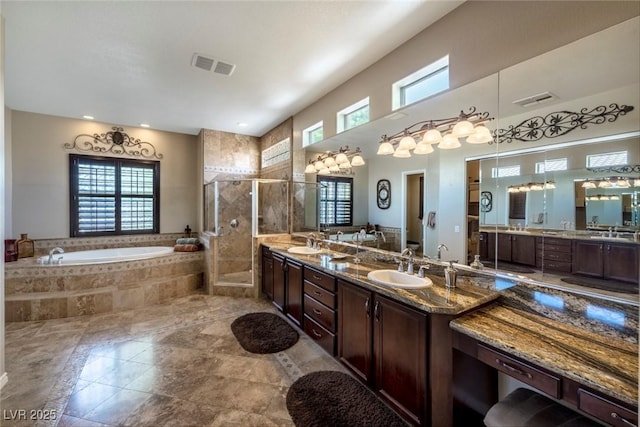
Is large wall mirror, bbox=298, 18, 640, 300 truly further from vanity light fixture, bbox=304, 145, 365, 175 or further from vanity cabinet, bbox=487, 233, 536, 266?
vanity light fixture, bbox=304, 145, 365, 175

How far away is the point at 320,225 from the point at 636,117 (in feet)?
9.90

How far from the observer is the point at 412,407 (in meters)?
1.64

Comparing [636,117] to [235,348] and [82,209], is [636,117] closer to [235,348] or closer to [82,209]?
[235,348]

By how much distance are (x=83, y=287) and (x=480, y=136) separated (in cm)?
495

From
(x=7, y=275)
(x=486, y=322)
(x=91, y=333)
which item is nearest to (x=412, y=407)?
(x=486, y=322)

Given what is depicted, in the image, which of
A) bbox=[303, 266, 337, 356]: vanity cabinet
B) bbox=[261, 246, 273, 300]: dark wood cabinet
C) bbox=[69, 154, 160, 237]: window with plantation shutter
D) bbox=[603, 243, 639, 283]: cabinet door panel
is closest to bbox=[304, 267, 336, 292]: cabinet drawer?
bbox=[303, 266, 337, 356]: vanity cabinet

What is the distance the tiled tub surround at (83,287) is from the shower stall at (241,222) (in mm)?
767

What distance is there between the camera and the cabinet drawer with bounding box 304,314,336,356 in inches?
96.0

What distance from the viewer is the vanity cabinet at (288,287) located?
3.03 m

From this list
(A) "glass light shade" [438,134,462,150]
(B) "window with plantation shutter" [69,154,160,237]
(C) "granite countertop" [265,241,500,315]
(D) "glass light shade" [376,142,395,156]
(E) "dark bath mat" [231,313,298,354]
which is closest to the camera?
(C) "granite countertop" [265,241,500,315]

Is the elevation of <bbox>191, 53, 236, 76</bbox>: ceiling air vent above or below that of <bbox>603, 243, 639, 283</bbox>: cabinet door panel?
above

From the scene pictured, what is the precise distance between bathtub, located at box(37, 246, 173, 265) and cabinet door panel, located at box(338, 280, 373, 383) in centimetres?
334

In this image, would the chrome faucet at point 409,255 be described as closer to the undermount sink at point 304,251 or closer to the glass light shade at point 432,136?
the glass light shade at point 432,136

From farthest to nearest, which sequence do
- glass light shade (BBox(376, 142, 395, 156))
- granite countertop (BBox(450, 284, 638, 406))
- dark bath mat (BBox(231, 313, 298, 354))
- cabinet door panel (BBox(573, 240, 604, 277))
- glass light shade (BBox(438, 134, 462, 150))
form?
1. dark bath mat (BBox(231, 313, 298, 354))
2. glass light shade (BBox(376, 142, 395, 156))
3. glass light shade (BBox(438, 134, 462, 150))
4. cabinet door panel (BBox(573, 240, 604, 277))
5. granite countertop (BBox(450, 284, 638, 406))
